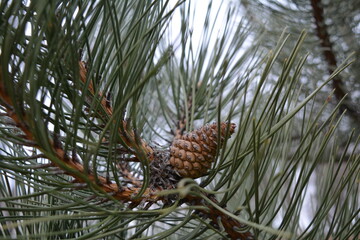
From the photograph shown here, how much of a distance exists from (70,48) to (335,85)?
0.76 m

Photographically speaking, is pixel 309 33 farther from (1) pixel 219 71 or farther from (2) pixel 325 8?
(1) pixel 219 71

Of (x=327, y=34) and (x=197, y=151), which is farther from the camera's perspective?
(x=327, y=34)

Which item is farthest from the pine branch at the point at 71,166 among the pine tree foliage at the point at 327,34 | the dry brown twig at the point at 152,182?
the pine tree foliage at the point at 327,34

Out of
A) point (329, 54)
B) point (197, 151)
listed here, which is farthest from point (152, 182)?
point (329, 54)

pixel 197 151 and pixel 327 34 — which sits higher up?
pixel 327 34

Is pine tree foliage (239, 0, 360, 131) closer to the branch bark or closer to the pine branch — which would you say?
the branch bark

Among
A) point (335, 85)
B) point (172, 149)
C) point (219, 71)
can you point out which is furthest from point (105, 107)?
point (335, 85)

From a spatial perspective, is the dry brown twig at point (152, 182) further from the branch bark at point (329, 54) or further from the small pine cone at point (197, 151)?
the branch bark at point (329, 54)

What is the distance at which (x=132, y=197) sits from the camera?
1.38 feet

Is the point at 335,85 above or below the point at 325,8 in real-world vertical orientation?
below

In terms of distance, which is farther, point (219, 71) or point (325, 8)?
point (325, 8)

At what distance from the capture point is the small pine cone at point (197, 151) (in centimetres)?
45

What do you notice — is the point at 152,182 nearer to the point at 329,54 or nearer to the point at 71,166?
the point at 71,166

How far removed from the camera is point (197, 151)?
1.48 feet
